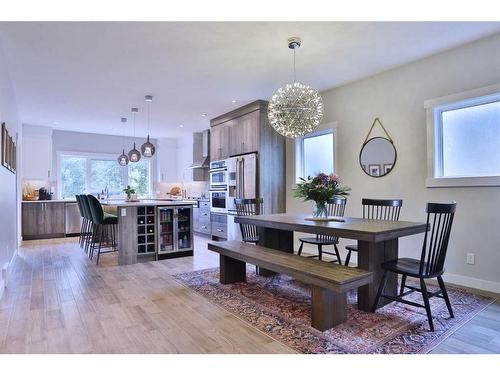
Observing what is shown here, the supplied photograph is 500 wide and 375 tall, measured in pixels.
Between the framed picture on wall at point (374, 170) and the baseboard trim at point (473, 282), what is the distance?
1.53m

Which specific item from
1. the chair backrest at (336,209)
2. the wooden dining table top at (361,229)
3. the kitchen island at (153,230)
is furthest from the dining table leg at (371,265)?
the kitchen island at (153,230)

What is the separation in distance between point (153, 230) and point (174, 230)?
334mm

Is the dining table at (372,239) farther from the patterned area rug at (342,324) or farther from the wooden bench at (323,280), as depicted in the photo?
the wooden bench at (323,280)

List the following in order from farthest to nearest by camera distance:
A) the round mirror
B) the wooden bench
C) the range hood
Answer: the range hood
the round mirror
the wooden bench

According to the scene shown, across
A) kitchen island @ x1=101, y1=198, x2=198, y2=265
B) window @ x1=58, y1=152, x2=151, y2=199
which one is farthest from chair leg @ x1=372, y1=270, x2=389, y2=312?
window @ x1=58, y1=152, x2=151, y2=199

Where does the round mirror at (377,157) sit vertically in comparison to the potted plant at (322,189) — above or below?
above

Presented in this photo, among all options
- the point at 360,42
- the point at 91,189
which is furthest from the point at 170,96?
the point at 91,189

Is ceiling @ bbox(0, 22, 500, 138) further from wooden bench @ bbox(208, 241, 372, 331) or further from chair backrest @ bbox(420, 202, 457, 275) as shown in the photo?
wooden bench @ bbox(208, 241, 372, 331)

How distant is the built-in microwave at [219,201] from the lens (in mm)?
6539

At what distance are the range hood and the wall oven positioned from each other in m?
1.33

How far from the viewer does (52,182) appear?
8102 millimetres

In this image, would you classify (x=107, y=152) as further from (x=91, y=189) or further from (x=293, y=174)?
(x=293, y=174)

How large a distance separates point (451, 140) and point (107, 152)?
8.31m

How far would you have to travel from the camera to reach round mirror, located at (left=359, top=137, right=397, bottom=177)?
4293mm
